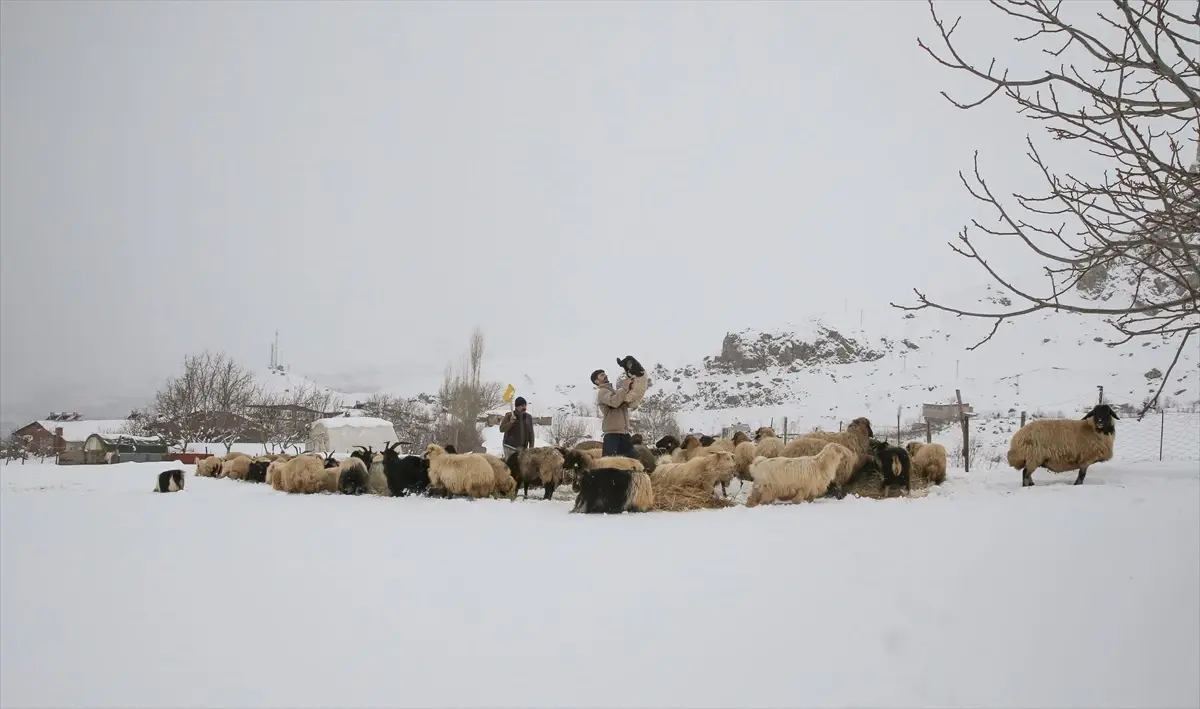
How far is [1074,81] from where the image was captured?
2529 millimetres

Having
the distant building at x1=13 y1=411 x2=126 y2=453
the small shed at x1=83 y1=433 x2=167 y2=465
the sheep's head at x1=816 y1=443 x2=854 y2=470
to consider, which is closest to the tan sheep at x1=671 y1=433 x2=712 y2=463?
the sheep's head at x1=816 y1=443 x2=854 y2=470

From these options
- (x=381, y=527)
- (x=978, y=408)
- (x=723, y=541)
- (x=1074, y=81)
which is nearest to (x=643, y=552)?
(x=723, y=541)

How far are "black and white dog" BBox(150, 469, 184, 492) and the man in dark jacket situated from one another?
6.02 m

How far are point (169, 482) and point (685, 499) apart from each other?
9688 mm

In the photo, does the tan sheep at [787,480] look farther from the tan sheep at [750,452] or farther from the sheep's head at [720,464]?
the tan sheep at [750,452]

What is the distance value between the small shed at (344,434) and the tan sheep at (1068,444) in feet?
113

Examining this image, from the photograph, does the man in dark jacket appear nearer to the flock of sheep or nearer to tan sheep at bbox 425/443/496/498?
the flock of sheep

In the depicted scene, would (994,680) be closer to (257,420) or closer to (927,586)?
(927,586)

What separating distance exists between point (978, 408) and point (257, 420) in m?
53.5

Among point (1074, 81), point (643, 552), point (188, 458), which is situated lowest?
point (188, 458)

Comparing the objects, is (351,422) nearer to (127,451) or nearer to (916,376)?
(127,451)

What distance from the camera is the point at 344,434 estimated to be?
38.7 m

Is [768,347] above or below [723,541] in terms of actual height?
above

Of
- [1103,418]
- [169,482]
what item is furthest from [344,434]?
[1103,418]
